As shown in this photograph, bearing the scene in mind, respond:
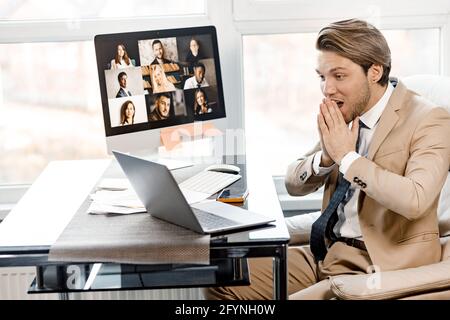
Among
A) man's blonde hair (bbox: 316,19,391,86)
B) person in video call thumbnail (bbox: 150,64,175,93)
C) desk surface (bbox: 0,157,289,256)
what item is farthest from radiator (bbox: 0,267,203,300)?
man's blonde hair (bbox: 316,19,391,86)

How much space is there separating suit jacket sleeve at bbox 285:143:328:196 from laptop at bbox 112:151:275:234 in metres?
0.38

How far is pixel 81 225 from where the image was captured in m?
1.80

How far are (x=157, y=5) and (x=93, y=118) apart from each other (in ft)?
1.47

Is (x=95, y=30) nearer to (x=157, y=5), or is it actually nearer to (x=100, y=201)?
(x=157, y=5)

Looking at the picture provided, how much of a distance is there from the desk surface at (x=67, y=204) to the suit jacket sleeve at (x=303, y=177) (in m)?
0.08

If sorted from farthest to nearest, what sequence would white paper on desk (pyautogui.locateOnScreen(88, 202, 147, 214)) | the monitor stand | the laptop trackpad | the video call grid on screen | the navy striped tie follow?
the monitor stand
the video call grid on screen
the navy striped tie
white paper on desk (pyautogui.locateOnScreen(88, 202, 147, 214))
the laptop trackpad

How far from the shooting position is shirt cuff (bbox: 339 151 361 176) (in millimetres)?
1957

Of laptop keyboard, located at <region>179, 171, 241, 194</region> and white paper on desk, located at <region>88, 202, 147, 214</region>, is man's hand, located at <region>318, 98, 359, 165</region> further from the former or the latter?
white paper on desk, located at <region>88, 202, 147, 214</region>

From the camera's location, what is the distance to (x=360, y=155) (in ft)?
6.72

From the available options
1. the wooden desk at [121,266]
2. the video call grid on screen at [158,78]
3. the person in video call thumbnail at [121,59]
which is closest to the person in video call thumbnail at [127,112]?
the video call grid on screen at [158,78]

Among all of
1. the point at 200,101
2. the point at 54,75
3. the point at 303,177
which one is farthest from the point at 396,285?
the point at 54,75

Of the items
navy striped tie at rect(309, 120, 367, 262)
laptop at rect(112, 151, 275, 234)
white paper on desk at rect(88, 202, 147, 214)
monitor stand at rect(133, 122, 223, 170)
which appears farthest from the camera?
monitor stand at rect(133, 122, 223, 170)

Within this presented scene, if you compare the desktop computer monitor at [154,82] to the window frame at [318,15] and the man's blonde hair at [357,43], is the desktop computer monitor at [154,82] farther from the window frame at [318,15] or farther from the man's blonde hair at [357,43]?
the man's blonde hair at [357,43]
